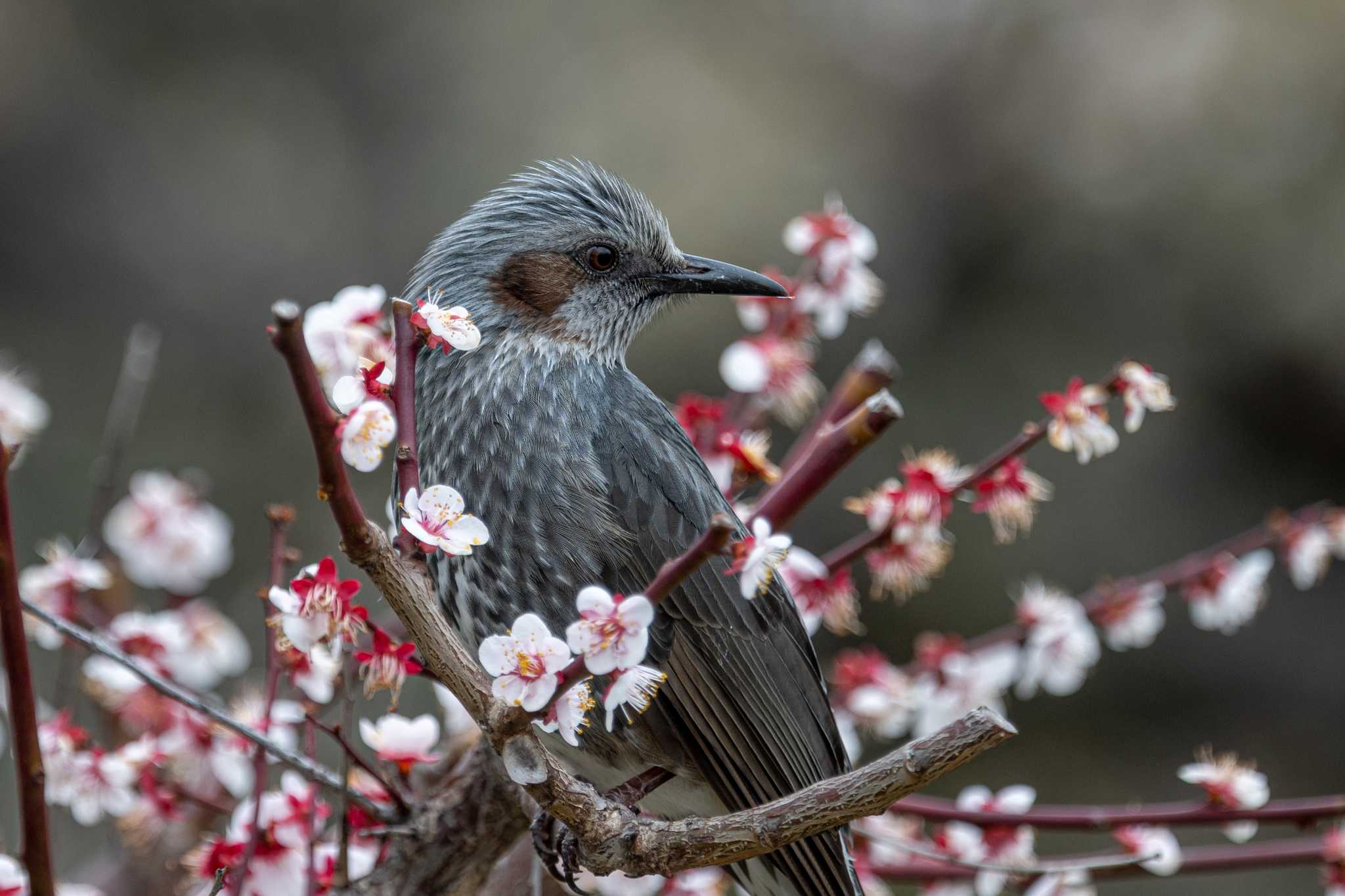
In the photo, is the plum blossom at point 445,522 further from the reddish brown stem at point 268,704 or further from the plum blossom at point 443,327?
the reddish brown stem at point 268,704

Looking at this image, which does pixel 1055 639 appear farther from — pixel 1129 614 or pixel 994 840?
pixel 994 840

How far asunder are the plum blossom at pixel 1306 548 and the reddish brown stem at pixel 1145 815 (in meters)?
0.55

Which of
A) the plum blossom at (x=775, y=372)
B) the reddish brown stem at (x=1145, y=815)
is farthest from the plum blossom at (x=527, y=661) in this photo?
the plum blossom at (x=775, y=372)

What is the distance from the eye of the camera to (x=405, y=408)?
57.5 inches

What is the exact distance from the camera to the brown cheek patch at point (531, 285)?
2576 millimetres

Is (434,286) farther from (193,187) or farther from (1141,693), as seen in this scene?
(1141,693)

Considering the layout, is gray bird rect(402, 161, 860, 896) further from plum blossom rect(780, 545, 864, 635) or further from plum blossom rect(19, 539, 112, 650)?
plum blossom rect(19, 539, 112, 650)

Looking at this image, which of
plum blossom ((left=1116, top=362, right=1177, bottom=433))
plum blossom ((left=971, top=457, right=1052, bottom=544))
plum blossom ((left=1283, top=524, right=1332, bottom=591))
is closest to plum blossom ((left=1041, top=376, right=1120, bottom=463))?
plum blossom ((left=1116, top=362, right=1177, bottom=433))

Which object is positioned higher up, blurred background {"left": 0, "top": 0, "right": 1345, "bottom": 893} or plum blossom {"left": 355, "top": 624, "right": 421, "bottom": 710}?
blurred background {"left": 0, "top": 0, "right": 1345, "bottom": 893}

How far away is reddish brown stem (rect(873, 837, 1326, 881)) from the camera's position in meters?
2.17

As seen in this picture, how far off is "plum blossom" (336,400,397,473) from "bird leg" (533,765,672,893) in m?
0.77

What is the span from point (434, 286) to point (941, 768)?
1.53 metres

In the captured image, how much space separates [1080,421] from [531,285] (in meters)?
1.11

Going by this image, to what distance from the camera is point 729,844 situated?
5.12 ft
